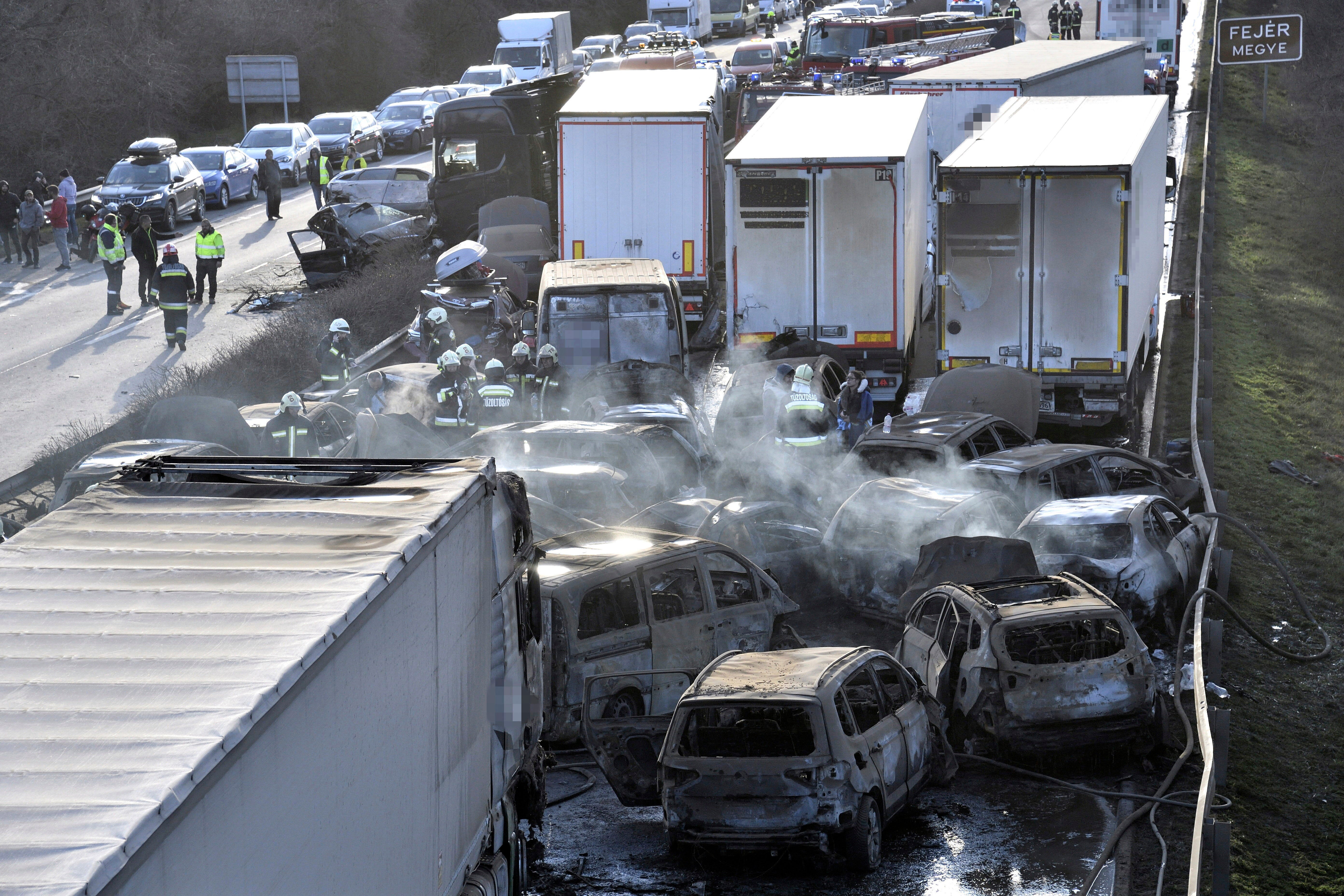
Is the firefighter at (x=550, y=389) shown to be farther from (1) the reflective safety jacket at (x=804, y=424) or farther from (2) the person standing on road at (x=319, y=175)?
(2) the person standing on road at (x=319, y=175)

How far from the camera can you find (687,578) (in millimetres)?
9859

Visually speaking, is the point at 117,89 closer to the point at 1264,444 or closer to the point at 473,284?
the point at 473,284

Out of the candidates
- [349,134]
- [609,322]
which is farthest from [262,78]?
[609,322]

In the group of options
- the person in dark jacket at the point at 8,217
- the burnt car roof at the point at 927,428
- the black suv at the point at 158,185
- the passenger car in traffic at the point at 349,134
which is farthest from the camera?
the passenger car in traffic at the point at 349,134

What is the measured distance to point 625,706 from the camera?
928 cm

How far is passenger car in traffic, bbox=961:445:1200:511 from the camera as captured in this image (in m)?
12.2

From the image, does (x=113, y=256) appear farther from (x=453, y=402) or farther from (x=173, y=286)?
(x=453, y=402)

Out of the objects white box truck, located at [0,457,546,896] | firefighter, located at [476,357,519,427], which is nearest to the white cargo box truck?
firefighter, located at [476,357,519,427]

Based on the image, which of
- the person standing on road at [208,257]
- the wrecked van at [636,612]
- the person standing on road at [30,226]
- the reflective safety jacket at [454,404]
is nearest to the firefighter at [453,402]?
the reflective safety jacket at [454,404]

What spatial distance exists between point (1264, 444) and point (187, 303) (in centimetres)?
1593

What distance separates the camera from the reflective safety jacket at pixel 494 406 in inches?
573

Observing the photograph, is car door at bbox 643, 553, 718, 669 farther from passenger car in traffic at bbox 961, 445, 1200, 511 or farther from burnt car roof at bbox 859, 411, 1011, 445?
burnt car roof at bbox 859, 411, 1011, 445

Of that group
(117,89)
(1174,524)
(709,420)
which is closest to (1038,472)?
(1174,524)

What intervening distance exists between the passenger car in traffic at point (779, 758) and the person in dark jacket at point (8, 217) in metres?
24.0
